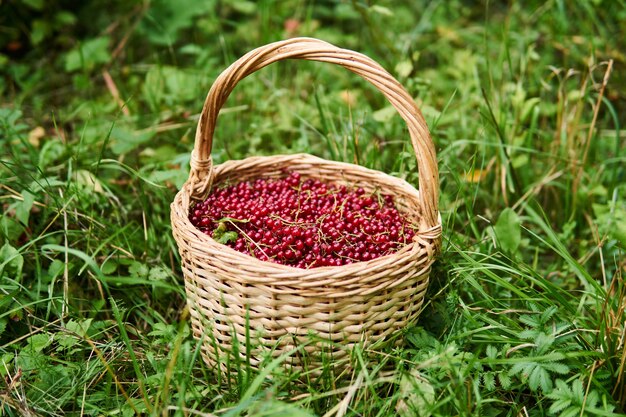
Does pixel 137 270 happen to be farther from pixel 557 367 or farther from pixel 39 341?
pixel 557 367

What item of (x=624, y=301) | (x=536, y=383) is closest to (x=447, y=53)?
(x=624, y=301)

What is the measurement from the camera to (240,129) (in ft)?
8.35

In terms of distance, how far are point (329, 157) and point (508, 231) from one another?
0.71 meters

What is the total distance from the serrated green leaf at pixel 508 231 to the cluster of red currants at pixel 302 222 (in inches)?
14.5

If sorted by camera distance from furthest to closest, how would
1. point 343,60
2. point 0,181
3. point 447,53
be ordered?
point 447,53 → point 0,181 → point 343,60

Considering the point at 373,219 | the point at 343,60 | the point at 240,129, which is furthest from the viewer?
the point at 240,129

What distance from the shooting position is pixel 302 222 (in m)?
1.64

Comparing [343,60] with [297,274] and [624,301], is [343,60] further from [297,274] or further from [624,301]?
[624,301]

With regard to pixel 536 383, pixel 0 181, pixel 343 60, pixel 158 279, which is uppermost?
pixel 343 60

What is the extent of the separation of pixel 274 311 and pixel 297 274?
0.44 ft

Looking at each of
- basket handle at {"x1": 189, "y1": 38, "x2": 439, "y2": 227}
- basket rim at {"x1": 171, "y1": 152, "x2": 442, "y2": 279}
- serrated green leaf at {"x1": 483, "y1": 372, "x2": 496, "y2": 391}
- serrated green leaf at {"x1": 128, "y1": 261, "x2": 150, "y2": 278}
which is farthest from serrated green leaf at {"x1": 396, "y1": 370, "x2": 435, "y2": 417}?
serrated green leaf at {"x1": 128, "y1": 261, "x2": 150, "y2": 278}

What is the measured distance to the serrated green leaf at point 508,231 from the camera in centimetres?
190

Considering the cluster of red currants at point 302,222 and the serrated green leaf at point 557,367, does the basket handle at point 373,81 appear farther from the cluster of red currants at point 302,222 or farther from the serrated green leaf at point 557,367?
the serrated green leaf at point 557,367

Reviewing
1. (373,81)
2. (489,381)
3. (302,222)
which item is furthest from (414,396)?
(373,81)
